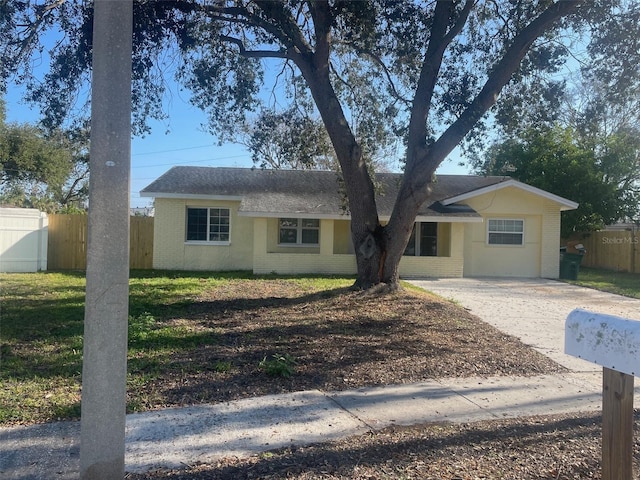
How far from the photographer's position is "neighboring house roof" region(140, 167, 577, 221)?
18.8m

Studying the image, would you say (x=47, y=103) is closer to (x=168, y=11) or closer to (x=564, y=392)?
(x=168, y=11)

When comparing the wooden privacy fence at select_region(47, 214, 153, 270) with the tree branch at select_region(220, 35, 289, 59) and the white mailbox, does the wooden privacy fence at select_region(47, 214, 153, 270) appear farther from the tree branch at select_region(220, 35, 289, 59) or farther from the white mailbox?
the white mailbox

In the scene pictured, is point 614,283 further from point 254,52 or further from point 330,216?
point 254,52

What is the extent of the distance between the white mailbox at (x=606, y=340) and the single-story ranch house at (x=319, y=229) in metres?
15.7

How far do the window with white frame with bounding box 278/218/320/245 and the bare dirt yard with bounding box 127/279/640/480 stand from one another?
788 centimetres

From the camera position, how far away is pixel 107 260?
2900mm

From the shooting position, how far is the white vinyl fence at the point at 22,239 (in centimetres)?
1805

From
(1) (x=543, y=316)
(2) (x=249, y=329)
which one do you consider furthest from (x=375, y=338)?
(1) (x=543, y=316)

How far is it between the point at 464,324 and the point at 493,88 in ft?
16.0

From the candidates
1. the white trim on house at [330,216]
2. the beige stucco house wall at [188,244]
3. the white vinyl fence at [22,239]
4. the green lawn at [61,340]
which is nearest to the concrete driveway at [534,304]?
the white trim on house at [330,216]

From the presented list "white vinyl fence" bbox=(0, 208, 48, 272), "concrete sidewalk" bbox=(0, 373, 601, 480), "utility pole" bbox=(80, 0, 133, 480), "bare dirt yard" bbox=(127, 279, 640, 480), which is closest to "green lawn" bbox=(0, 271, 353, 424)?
"bare dirt yard" bbox=(127, 279, 640, 480)

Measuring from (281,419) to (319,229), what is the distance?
15.6 meters

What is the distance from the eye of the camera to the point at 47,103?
37.7 ft

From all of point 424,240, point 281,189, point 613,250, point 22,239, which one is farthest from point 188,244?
point 613,250
